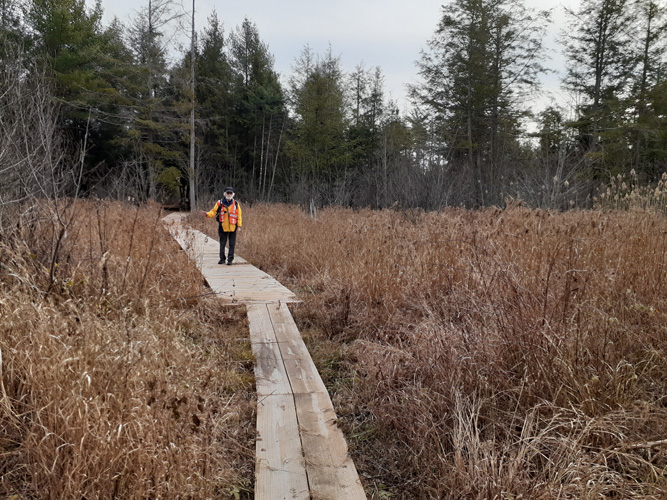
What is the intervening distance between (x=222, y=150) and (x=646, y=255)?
30641 millimetres

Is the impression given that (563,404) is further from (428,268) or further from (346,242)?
(346,242)

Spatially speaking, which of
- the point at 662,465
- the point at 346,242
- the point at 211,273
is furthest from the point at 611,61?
the point at 662,465

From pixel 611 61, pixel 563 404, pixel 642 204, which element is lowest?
pixel 563 404

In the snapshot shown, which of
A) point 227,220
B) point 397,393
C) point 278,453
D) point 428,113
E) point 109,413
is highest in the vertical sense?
point 428,113

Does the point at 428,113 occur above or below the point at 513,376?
above

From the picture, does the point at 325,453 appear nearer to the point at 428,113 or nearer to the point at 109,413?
the point at 109,413

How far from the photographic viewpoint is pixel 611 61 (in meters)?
18.4

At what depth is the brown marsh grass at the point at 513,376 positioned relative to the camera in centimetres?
174

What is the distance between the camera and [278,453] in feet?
6.86

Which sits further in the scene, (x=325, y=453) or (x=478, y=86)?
(x=478, y=86)

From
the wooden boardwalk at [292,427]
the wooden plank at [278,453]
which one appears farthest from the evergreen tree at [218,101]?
the wooden plank at [278,453]

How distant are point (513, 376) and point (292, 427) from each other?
1.32m

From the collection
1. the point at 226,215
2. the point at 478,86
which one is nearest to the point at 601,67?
the point at 478,86

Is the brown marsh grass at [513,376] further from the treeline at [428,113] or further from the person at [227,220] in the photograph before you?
the treeline at [428,113]
